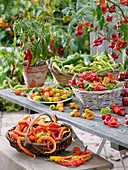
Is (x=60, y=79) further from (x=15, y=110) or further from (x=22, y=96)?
(x=15, y=110)

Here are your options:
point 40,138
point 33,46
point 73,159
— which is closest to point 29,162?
point 40,138

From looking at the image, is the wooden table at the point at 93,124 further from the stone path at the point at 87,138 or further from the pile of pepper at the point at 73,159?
the stone path at the point at 87,138

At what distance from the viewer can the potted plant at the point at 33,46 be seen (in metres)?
3.13

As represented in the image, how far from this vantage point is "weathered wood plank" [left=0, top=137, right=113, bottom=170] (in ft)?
7.14

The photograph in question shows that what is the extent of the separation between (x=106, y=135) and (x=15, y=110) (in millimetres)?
3419

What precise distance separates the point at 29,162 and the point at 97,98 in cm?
66

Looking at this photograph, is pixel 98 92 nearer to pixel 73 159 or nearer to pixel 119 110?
pixel 119 110

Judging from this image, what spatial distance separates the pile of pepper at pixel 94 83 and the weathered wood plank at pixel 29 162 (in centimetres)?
47

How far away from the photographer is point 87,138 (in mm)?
4293

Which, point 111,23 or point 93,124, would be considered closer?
point 93,124

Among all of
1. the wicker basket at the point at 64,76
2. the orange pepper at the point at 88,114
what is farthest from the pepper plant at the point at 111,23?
the orange pepper at the point at 88,114

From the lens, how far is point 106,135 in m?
2.08

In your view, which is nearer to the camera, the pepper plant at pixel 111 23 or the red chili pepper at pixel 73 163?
the red chili pepper at pixel 73 163

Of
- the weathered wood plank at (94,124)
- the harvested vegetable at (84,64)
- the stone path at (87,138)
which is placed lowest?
the stone path at (87,138)
